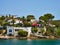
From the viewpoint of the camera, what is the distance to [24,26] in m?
76.1

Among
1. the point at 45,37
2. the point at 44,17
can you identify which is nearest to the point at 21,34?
the point at 45,37

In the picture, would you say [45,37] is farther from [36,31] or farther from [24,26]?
[24,26]

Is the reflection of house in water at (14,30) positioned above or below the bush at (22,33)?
above

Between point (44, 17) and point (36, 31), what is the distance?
47.5 feet

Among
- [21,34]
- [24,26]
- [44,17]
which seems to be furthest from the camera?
[44,17]

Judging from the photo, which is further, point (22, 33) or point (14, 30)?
point (14, 30)

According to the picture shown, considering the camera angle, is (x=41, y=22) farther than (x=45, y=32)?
Yes

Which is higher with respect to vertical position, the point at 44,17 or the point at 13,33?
the point at 44,17

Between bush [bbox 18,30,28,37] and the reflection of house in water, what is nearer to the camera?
bush [bbox 18,30,28,37]

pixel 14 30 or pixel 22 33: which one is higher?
pixel 14 30

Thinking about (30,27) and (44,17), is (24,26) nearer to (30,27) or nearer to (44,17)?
(30,27)

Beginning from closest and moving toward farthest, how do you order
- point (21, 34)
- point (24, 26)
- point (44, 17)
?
point (21, 34), point (24, 26), point (44, 17)

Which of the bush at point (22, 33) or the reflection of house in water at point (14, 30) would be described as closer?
the bush at point (22, 33)

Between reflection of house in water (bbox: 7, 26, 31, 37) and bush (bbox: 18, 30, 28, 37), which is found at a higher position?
reflection of house in water (bbox: 7, 26, 31, 37)
